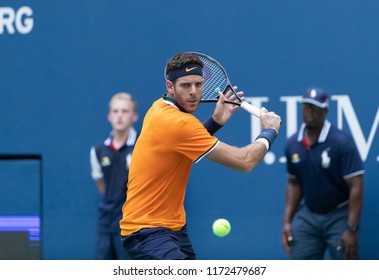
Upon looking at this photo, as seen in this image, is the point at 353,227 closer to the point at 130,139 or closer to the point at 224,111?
the point at 224,111

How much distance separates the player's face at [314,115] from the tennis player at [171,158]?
1.50 meters

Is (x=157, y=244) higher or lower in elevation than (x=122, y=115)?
lower

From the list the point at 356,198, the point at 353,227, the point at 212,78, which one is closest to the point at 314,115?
the point at 356,198

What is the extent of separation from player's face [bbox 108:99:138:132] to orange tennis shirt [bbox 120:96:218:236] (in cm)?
176

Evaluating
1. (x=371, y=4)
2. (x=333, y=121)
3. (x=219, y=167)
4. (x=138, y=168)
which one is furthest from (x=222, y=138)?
(x=138, y=168)

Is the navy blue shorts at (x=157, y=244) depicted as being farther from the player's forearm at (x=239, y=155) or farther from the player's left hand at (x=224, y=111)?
the player's left hand at (x=224, y=111)

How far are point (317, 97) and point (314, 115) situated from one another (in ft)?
0.45

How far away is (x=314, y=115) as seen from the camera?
6.61 m

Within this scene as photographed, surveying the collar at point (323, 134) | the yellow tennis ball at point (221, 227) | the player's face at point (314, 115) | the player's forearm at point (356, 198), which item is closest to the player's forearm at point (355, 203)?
the player's forearm at point (356, 198)

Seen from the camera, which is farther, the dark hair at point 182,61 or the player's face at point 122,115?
the player's face at point 122,115

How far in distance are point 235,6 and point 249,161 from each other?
206cm

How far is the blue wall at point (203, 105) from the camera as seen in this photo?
6.64 m

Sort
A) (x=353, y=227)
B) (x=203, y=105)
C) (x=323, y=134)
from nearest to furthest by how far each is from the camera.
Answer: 1. (x=353, y=227)
2. (x=323, y=134)
3. (x=203, y=105)
